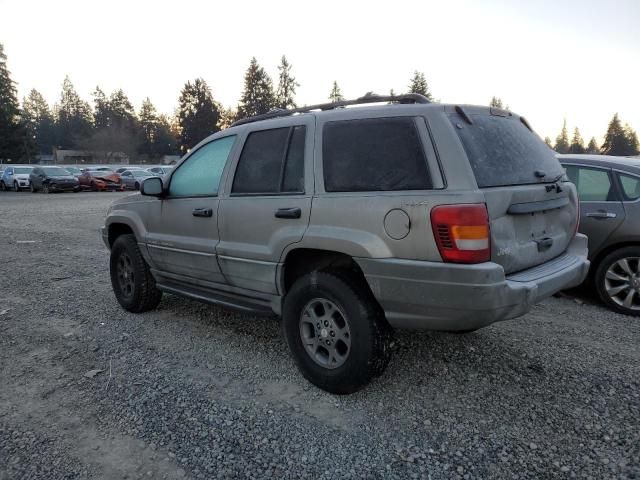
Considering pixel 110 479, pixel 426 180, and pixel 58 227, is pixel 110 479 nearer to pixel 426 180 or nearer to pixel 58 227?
pixel 426 180

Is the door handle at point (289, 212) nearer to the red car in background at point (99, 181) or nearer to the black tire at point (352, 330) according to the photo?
the black tire at point (352, 330)

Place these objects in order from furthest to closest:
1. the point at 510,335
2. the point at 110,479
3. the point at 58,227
A: 1. the point at 58,227
2. the point at 510,335
3. the point at 110,479

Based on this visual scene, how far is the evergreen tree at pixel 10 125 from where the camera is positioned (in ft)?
167

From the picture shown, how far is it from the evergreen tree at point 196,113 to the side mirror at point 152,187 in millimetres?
67413

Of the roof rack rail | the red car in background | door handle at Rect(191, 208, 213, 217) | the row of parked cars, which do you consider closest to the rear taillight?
the roof rack rail

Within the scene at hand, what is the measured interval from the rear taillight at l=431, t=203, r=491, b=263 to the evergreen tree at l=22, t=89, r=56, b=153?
326 feet

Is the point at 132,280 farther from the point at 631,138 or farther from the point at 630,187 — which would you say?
the point at 631,138

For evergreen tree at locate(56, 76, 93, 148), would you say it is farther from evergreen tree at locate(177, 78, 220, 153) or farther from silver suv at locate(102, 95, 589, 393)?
silver suv at locate(102, 95, 589, 393)

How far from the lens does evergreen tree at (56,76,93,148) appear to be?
88.9 meters

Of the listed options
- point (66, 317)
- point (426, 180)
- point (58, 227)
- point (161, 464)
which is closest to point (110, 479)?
point (161, 464)

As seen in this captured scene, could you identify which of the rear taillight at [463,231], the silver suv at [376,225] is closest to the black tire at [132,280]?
the silver suv at [376,225]

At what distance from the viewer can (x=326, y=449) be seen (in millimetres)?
2494

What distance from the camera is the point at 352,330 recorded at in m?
2.82

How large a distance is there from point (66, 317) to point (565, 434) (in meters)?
4.48
